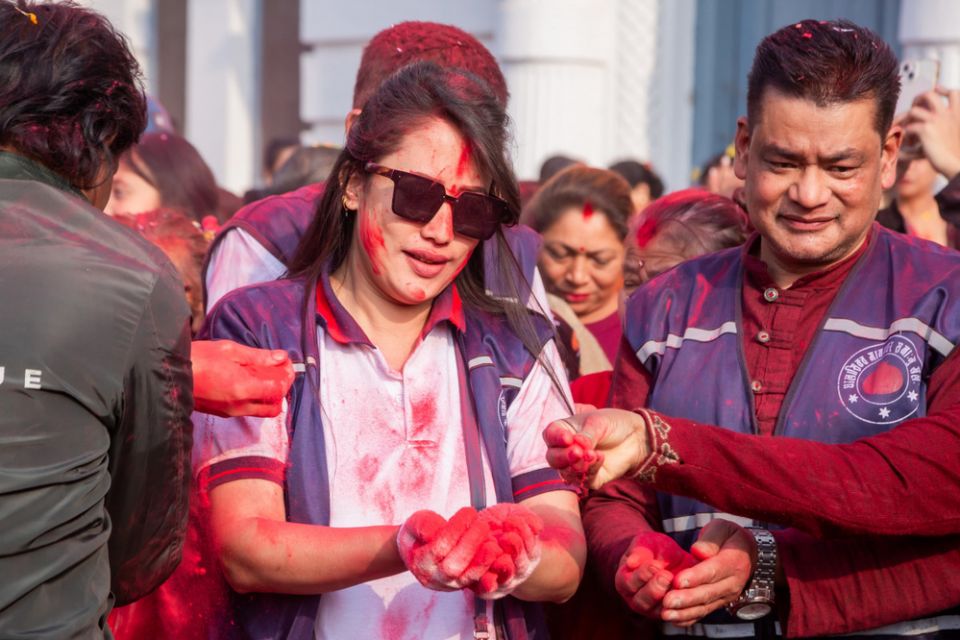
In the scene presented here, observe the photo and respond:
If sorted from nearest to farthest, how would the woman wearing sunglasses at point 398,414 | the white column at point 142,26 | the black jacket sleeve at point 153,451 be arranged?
1. the black jacket sleeve at point 153,451
2. the woman wearing sunglasses at point 398,414
3. the white column at point 142,26

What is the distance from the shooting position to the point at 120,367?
1945mm

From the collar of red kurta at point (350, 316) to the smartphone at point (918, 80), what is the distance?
5.14ft

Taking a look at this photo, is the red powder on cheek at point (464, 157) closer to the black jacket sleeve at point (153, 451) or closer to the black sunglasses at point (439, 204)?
the black sunglasses at point (439, 204)

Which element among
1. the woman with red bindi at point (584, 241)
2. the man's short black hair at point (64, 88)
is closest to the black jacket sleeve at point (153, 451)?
the man's short black hair at point (64, 88)

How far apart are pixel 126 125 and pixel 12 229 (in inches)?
12.5

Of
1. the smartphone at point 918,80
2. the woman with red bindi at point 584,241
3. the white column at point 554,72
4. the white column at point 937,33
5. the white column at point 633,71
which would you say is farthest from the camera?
the white column at point 633,71

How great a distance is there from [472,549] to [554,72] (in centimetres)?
629

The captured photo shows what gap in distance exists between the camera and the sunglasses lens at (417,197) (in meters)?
2.62

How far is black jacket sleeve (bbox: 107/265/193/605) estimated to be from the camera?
1998mm

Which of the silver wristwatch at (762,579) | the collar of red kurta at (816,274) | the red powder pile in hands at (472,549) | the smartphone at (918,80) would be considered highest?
the smartphone at (918,80)

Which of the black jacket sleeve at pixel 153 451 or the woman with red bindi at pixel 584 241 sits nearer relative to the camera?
the black jacket sleeve at pixel 153 451

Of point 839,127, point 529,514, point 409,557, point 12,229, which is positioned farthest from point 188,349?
point 839,127

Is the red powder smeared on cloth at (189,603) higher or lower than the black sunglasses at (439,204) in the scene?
lower

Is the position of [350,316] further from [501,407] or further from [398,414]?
[501,407]
